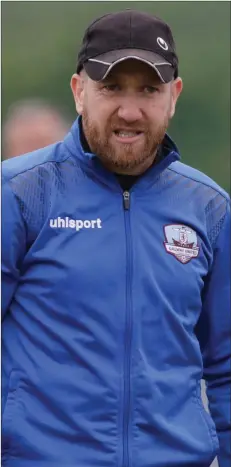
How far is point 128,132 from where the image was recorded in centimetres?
288

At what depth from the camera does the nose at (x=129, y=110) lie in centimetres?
285

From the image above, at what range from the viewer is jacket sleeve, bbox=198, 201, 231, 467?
3146 millimetres

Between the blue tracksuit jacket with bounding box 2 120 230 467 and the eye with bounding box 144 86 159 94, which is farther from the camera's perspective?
the eye with bounding box 144 86 159 94

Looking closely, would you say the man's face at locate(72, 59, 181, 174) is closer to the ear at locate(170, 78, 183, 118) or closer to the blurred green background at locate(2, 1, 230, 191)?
the ear at locate(170, 78, 183, 118)

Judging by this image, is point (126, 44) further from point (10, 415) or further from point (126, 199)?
point (10, 415)

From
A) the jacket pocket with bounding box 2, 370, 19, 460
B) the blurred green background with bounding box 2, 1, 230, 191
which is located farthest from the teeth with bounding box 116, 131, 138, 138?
the blurred green background with bounding box 2, 1, 230, 191

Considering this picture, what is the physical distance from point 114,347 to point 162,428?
0.24m

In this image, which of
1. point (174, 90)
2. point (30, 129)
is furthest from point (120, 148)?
point (30, 129)

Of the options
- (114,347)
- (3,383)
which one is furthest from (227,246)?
(3,383)

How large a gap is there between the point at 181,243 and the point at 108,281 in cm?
26

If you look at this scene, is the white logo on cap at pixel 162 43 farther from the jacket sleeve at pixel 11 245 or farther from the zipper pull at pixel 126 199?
the jacket sleeve at pixel 11 245

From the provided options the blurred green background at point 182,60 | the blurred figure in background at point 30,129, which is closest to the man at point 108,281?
the blurred figure in background at point 30,129

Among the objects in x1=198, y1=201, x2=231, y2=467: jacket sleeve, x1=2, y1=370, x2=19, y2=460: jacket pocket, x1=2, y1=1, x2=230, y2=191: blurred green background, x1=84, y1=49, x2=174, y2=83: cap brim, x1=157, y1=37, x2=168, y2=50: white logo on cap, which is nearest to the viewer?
x1=2, y1=370, x2=19, y2=460: jacket pocket

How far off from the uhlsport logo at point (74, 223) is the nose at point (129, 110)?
0.27 meters
